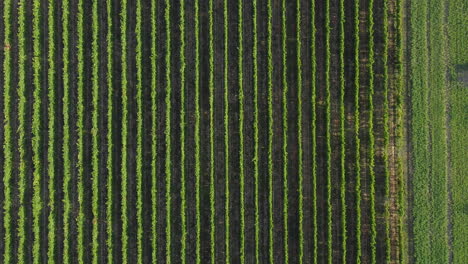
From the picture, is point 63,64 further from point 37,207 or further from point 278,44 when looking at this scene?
point 278,44

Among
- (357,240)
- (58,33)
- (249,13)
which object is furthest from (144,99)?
(357,240)

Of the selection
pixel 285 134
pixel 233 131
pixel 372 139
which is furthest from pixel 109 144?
pixel 372 139

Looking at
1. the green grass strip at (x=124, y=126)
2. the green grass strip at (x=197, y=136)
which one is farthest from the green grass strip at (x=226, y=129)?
the green grass strip at (x=124, y=126)

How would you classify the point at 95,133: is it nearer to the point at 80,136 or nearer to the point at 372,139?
the point at 80,136

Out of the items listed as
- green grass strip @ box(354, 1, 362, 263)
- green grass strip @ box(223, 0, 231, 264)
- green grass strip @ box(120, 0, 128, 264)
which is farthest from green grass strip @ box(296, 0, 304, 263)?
green grass strip @ box(120, 0, 128, 264)

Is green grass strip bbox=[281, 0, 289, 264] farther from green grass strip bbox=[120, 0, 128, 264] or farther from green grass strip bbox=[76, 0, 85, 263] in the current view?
green grass strip bbox=[76, 0, 85, 263]

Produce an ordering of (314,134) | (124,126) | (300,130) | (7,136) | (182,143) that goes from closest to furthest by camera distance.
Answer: (7,136), (124,126), (182,143), (314,134), (300,130)

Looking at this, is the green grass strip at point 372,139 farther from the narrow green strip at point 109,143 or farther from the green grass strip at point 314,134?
the narrow green strip at point 109,143
